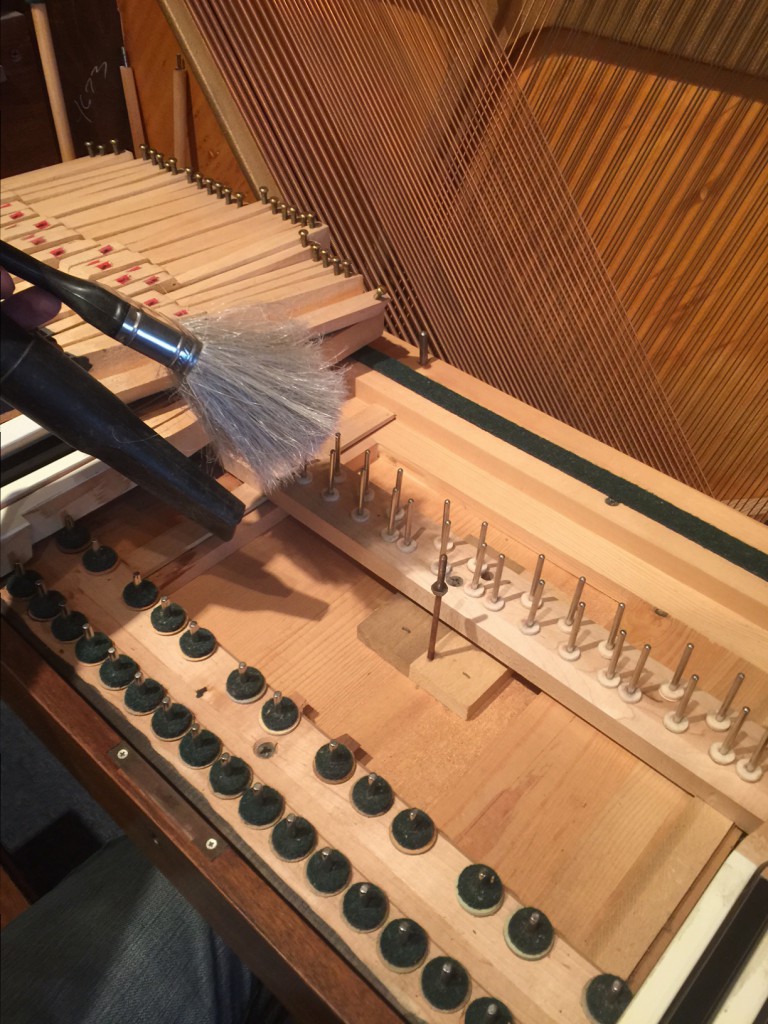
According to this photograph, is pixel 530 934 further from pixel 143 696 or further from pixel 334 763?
pixel 143 696

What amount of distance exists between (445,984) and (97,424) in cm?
83

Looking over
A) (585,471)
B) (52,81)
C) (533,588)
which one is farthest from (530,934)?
(52,81)

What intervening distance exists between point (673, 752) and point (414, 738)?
0.38 m

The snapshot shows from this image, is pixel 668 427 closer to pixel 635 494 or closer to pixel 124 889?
pixel 635 494

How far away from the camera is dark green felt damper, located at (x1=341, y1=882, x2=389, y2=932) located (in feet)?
3.55

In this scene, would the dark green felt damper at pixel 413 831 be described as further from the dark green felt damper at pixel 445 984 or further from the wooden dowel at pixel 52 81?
the wooden dowel at pixel 52 81

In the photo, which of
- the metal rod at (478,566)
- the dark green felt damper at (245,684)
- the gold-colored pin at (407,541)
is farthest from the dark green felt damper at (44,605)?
the metal rod at (478,566)

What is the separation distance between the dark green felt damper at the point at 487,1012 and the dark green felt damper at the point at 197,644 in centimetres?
63

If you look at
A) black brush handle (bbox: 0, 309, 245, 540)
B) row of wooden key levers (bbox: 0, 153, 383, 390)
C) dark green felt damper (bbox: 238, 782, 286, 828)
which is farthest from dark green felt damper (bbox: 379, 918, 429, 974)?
row of wooden key levers (bbox: 0, 153, 383, 390)

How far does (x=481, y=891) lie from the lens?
110 cm

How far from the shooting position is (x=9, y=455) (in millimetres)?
1408

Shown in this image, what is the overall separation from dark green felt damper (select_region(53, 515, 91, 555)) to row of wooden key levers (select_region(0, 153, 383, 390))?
29 centimetres

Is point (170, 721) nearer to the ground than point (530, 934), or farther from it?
nearer to the ground

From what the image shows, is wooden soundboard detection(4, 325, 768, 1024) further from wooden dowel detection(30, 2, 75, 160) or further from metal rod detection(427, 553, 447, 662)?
wooden dowel detection(30, 2, 75, 160)
